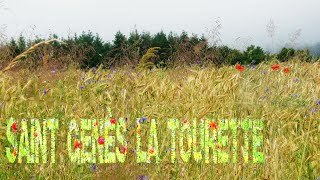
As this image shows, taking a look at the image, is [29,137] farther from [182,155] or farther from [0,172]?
[182,155]

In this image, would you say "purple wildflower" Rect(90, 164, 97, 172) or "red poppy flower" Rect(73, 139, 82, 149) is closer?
"purple wildflower" Rect(90, 164, 97, 172)

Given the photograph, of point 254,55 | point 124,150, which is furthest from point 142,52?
point 254,55

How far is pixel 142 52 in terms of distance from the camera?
10.1 meters

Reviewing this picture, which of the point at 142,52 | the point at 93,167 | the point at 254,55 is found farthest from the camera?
the point at 254,55

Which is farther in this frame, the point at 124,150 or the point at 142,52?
the point at 142,52

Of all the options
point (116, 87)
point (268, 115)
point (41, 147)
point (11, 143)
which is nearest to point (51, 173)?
point (41, 147)

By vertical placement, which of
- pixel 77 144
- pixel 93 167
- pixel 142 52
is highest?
pixel 142 52

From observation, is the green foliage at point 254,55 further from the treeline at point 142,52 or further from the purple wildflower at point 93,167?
the purple wildflower at point 93,167

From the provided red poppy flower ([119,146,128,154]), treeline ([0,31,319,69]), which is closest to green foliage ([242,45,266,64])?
treeline ([0,31,319,69])

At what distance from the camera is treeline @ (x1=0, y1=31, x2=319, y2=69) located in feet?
26.2

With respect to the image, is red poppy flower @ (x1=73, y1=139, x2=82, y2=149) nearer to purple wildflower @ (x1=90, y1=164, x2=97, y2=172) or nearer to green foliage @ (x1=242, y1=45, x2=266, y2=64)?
purple wildflower @ (x1=90, y1=164, x2=97, y2=172)

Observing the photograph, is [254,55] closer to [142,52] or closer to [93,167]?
[142,52]

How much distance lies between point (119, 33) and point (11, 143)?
772 inches

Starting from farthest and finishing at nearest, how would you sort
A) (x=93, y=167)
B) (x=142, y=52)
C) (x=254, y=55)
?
(x=254, y=55) → (x=142, y=52) → (x=93, y=167)
